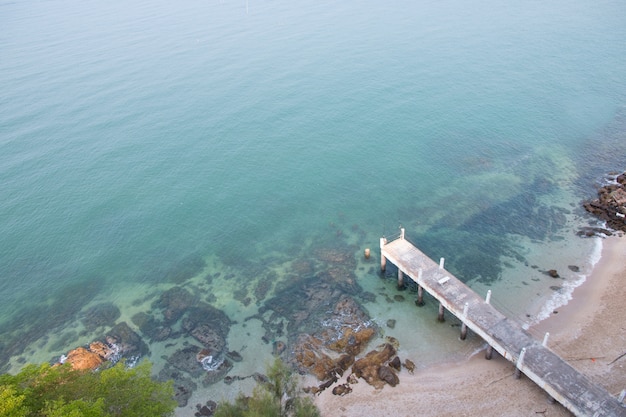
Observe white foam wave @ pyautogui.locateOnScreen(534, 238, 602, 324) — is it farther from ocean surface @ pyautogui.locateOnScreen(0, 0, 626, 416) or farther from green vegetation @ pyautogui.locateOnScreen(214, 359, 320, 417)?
green vegetation @ pyautogui.locateOnScreen(214, 359, 320, 417)

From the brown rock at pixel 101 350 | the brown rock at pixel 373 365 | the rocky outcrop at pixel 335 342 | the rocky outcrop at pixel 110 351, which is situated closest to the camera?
the brown rock at pixel 373 365

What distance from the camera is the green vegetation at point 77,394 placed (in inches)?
862

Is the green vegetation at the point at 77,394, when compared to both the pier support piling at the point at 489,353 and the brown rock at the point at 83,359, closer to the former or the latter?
the brown rock at the point at 83,359

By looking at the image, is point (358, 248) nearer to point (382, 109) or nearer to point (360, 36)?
point (382, 109)

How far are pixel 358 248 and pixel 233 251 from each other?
47.6 ft

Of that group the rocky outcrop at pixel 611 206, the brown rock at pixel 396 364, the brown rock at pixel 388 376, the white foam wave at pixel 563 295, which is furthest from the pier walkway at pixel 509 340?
the rocky outcrop at pixel 611 206

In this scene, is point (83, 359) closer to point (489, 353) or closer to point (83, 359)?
point (83, 359)

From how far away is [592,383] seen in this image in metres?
31.0

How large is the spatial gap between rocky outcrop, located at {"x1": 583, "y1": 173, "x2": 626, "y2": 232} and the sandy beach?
14449 mm

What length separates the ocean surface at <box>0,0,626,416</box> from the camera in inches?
1780

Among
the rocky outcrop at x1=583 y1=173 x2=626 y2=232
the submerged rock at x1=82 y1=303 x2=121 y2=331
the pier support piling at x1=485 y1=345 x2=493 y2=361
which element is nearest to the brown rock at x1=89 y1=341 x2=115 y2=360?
the submerged rock at x1=82 y1=303 x2=121 y2=331

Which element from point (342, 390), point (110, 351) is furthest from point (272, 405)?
point (110, 351)

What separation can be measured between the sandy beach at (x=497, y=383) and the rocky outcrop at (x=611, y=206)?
1445 cm

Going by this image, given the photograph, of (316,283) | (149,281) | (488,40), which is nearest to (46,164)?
(149,281)
